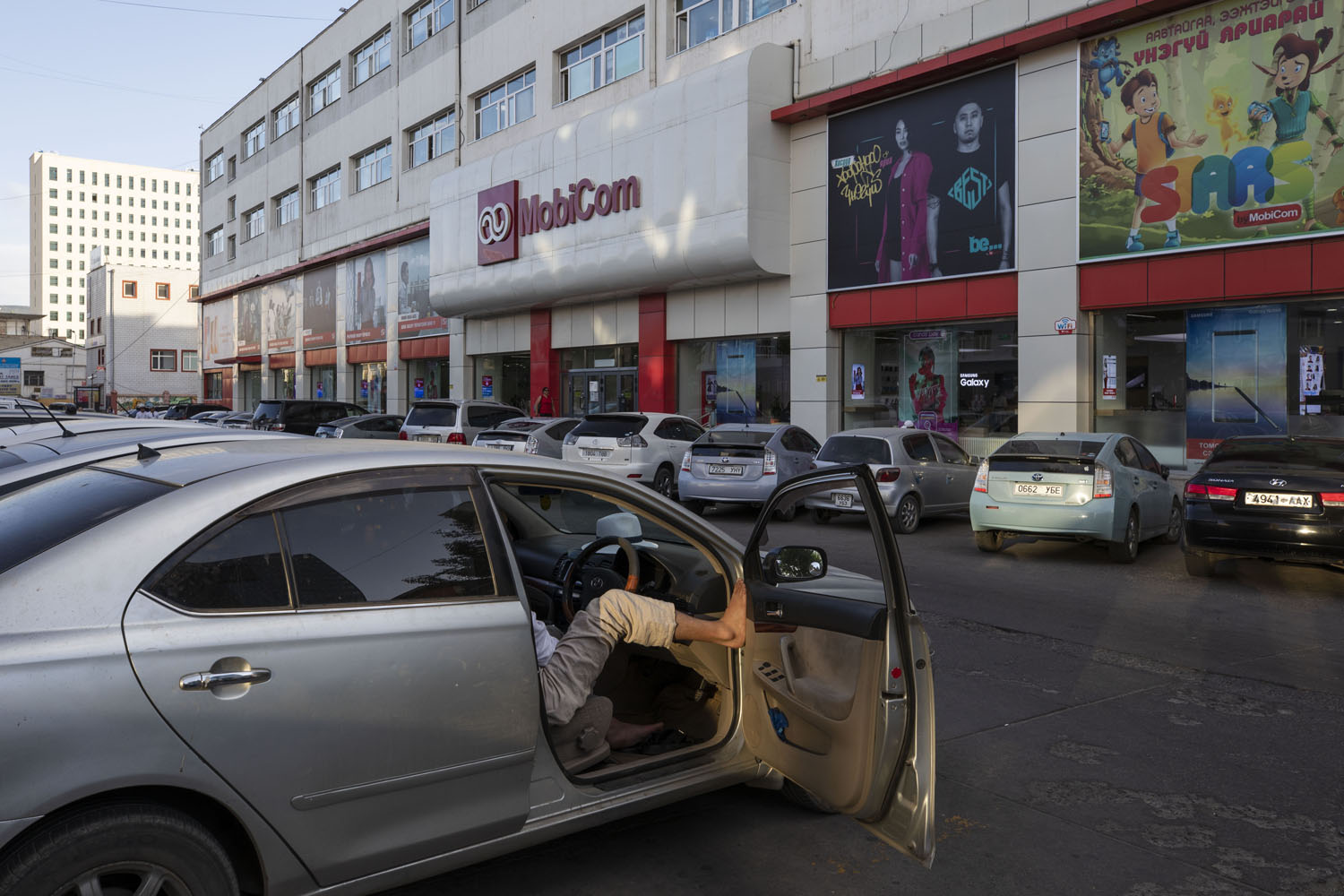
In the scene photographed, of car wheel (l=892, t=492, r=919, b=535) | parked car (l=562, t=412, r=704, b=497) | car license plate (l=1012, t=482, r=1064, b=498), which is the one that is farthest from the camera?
parked car (l=562, t=412, r=704, b=497)

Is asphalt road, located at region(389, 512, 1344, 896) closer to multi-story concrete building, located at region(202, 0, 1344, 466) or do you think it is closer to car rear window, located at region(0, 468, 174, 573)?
car rear window, located at region(0, 468, 174, 573)

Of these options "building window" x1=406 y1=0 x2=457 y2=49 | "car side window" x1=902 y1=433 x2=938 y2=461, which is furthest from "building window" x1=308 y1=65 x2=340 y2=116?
"car side window" x1=902 y1=433 x2=938 y2=461

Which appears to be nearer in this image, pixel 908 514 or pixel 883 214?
pixel 908 514

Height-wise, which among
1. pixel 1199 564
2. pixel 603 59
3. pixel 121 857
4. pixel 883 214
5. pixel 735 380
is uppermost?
pixel 603 59

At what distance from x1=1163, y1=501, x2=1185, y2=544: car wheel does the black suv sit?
719 inches

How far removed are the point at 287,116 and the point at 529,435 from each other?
Answer: 3581 cm

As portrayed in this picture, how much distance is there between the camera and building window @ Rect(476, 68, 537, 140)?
29.9 metres

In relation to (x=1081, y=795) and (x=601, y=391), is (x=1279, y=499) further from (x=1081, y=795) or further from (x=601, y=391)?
(x=601, y=391)

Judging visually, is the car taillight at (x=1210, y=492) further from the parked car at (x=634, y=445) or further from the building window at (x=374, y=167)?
the building window at (x=374, y=167)

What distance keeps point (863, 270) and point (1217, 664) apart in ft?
48.4

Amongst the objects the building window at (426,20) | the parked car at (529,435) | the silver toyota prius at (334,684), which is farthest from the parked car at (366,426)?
the silver toyota prius at (334,684)

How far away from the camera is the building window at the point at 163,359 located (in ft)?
280

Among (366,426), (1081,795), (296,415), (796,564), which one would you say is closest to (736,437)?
(366,426)

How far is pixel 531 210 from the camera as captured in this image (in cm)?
2744
